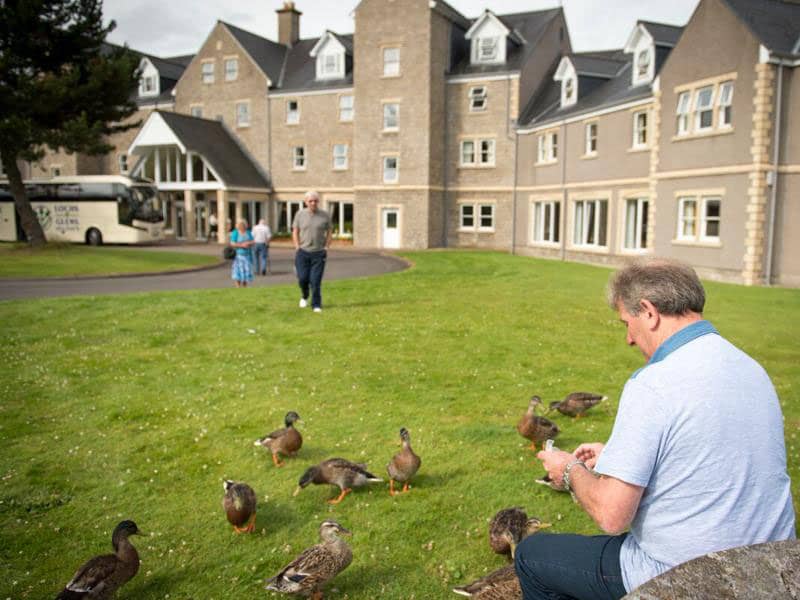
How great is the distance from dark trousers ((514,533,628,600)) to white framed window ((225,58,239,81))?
1949 inches

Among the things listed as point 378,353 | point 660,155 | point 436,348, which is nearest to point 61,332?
point 378,353

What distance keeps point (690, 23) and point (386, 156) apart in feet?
68.4

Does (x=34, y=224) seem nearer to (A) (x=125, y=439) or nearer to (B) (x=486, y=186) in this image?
(B) (x=486, y=186)

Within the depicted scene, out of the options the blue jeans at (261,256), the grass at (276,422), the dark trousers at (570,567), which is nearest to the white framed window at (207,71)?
the blue jeans at (261,256)

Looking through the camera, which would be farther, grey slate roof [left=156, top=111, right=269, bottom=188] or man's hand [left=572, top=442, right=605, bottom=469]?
grey slate roof [left=156, top=111, right=269, bottom=188]

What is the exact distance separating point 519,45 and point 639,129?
16.1 meters

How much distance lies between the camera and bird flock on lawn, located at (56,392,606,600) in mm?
3893

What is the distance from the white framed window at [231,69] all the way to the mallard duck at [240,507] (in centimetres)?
4746

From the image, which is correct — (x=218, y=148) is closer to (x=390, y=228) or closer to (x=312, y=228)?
(x=390, y=228)

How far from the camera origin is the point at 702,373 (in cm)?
257

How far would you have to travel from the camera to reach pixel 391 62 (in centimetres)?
4081

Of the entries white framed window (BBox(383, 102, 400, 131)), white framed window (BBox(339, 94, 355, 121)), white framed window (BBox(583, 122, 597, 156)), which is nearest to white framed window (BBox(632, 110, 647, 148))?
white framed window (BBox(583, 122, 597, 156))

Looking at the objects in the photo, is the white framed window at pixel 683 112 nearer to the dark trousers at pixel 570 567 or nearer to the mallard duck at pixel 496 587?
the mallard duck at pixel 496 587

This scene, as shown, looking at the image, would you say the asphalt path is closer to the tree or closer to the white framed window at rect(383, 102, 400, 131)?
the tree
